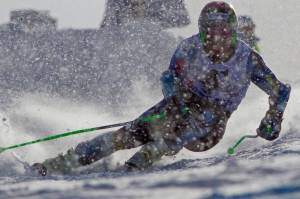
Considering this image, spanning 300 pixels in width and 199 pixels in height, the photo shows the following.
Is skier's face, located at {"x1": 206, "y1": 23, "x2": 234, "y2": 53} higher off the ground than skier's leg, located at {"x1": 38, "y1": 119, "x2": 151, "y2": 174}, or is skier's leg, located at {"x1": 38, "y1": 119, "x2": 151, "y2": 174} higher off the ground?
skier's face, located at {"x1": 206, "y1": 23, "x2": 234, "y2": 53}

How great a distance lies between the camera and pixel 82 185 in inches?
128

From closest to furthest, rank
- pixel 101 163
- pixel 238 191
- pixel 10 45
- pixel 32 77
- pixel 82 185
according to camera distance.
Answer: pixel 238 191 → pixel 82 185 → pixel 101 163 → pixel 32 77 → pixel 10 45

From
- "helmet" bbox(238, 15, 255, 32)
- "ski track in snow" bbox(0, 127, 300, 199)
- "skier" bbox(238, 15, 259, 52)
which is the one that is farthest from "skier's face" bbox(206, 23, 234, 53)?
"helmet" bbox(238, 15, 255, 32)

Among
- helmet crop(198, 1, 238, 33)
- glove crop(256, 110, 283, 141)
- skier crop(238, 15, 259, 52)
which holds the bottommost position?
glove crop(256, 110, 283, 141)

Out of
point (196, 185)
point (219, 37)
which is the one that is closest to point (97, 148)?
point (219, 37)

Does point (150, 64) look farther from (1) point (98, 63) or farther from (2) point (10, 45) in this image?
(2) point (10, 45)

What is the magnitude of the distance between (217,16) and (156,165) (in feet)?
4.27

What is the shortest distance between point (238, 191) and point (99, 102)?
388 inches

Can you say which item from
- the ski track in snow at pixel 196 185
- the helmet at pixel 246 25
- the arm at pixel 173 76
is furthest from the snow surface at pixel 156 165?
the helmet at pixel 246 25

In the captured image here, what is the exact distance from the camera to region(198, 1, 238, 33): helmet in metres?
5.48

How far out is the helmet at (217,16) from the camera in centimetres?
548

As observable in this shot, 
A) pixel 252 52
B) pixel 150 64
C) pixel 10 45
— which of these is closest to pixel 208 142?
pixel 252 52

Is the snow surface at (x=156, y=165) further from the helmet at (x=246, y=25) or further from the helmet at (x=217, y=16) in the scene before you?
the helmet at (x=246, y=25)

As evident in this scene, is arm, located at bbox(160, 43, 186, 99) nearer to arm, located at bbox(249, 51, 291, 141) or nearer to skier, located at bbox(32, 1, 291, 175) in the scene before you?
skier, located at bbox(32, 1, 291, 175)
